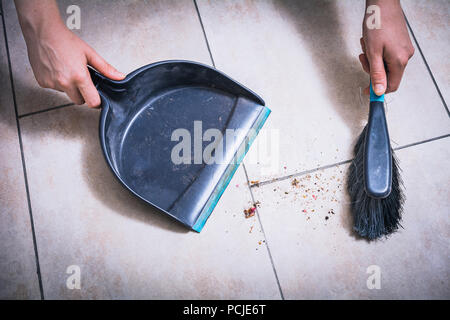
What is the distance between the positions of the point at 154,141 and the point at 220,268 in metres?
0.34

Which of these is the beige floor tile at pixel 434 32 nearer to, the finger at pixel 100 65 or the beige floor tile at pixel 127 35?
the beige floor tile at pixel 127 35

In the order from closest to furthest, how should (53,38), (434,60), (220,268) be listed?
1. (53,38)
2. (220,268)
3. (434,60)

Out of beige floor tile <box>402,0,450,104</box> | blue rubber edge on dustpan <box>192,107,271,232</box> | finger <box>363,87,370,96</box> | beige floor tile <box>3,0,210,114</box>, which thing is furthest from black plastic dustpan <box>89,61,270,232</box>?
beige floor tile <box>402,0,450,104</box>

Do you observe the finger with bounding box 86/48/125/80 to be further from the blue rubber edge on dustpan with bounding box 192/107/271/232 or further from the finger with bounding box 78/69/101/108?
the blue rubber edge on dustpan with bounding box 192/107/271/232

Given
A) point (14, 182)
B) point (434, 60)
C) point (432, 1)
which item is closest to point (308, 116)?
point (434, 60)

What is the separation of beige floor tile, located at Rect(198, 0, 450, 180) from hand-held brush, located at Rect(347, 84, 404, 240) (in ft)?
0.30

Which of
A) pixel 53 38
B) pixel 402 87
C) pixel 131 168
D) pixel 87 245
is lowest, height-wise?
pixel 87 245

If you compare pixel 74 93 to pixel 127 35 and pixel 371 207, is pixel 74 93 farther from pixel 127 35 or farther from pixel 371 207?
pixel 371 207

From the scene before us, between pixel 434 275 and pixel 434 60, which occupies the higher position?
pixel 434 60

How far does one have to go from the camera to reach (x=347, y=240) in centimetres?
75

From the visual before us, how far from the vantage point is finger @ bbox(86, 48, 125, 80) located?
26.2 inches

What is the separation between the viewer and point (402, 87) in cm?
83

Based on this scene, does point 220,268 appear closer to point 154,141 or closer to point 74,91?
point 154,141

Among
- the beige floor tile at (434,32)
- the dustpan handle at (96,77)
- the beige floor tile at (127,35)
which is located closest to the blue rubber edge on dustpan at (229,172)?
the beige floor tile at (127,35)
